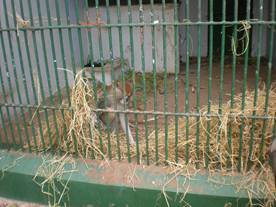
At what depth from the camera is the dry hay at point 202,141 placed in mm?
2910

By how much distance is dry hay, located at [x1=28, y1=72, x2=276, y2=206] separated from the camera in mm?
2910

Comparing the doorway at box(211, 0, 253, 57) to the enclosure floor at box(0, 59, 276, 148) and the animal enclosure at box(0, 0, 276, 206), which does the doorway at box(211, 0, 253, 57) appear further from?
the animal enclosure at box(0, 0, 276, 206)

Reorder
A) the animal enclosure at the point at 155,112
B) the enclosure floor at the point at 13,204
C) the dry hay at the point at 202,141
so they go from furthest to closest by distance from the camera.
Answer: the enclosure floor at the point at 13,204, the dry hay at the point at 202,141, the animal enclosure at the point at 155,112

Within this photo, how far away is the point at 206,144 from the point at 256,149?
18.0 inches

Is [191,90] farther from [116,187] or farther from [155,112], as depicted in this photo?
[116,187]

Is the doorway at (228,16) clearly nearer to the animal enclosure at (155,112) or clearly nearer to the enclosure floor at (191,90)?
the enclosure floor at (191,90)

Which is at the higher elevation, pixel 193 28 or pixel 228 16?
pixel 228 16

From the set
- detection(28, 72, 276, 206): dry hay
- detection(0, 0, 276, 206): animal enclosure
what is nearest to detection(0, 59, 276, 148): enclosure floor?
detection(0, 0, 276, 206): animal enclosure

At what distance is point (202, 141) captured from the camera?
3.20m

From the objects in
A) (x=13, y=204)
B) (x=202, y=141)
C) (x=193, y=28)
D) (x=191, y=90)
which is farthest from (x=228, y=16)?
(x=13, y=204)

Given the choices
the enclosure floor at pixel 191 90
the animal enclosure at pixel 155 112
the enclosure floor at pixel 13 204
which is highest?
the animal enclosure at pixel 155 112

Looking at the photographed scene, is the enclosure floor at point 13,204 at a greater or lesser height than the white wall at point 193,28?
lesser

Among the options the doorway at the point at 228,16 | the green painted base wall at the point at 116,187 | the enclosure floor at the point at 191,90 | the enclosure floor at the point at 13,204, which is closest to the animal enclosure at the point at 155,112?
the green painted base wall at the point at 116,187

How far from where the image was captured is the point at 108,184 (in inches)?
124
